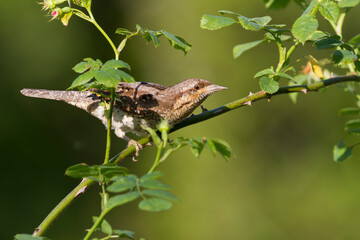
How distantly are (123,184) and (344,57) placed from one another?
1.03 metres

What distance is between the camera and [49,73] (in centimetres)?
898

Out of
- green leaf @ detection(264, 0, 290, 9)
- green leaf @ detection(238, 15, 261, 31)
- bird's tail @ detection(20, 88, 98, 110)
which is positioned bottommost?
bird's tail @ detection(20, 88, 98, 110)

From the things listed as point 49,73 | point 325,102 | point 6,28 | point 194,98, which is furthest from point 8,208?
point 194,98

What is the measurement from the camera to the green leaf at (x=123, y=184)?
45.3 inches

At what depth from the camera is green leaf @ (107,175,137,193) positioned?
1.15 meters

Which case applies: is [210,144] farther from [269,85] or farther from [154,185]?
[269,85]

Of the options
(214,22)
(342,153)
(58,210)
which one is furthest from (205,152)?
(58,210)

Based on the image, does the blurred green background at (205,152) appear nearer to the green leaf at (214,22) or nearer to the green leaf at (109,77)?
the green leaf at (214,22)

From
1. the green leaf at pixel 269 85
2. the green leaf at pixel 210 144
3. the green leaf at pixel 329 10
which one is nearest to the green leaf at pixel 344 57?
the green leaf at pixel 329 10

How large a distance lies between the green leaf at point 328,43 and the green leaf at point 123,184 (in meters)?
0.96

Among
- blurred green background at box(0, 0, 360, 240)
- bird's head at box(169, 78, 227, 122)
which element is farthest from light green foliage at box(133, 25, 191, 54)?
blurred green background at box(0, 0, 360, 240)

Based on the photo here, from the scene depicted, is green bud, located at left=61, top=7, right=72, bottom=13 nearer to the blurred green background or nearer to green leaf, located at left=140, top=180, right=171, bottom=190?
green leaf, located at left=140, top=180, right=171, bottom=190

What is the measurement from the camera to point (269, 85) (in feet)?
5.67

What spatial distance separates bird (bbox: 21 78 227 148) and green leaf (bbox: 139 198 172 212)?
160 cm
